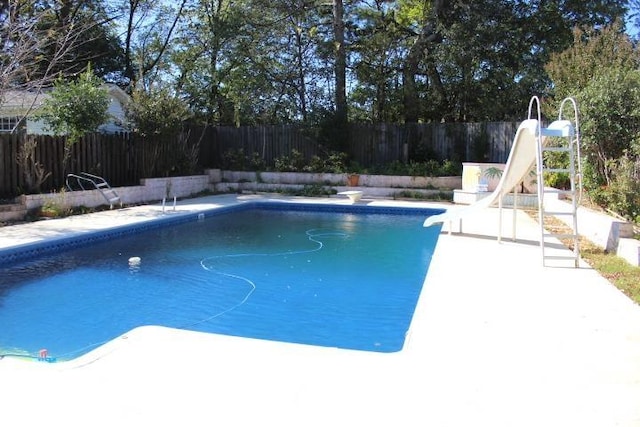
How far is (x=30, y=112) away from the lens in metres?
14.7

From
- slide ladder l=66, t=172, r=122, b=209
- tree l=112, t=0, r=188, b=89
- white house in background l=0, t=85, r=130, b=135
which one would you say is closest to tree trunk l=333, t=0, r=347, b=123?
white house in background l=0, t=85, r=130, b=135

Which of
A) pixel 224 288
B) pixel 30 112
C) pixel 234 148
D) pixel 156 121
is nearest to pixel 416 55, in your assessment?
pixel 234 148

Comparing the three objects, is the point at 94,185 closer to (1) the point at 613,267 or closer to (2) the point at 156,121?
(2) the point at 156,121

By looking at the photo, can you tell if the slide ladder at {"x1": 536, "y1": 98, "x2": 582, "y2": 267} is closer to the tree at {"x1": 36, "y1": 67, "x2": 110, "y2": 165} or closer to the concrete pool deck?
the concrete pool deck

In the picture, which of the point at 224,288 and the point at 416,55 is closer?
the point at 224,288

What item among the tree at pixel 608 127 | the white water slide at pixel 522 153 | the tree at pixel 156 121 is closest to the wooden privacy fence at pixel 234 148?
the tree at pixel 156 121

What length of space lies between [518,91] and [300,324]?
1588 centimetres

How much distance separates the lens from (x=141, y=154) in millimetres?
15414

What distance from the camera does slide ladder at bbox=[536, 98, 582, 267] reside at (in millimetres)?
6715

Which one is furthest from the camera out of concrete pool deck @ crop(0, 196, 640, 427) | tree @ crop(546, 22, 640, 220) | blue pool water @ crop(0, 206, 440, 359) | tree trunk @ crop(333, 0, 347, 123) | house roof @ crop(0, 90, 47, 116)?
tree trunk @ crop(333, 0, 347, 123)

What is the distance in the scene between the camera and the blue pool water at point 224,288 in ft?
17.7

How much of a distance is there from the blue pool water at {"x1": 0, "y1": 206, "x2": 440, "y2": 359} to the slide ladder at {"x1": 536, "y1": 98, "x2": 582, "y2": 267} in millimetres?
1852

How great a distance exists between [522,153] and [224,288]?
15.8ft

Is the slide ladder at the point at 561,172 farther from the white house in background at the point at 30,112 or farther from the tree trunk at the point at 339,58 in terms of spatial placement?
the white house in background at the point at 30,112
